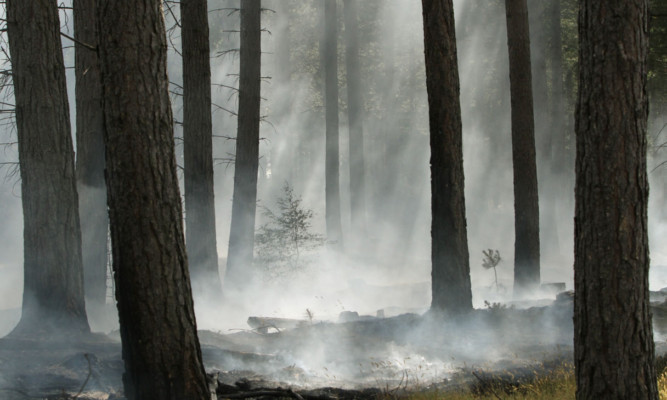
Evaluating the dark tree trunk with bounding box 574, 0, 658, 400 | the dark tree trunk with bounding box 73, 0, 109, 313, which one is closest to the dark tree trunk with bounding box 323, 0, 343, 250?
the dark tree trunk with bounding box 73, 0, 109, 313

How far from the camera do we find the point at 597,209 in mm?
4711

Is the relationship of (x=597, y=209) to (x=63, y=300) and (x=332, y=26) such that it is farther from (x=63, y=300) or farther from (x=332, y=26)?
(x=332, y=26)

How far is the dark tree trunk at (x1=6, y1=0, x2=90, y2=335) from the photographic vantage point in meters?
8.47

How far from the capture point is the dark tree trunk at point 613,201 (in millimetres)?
4613

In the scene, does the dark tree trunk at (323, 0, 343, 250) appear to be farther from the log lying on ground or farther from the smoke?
the log lying on ground

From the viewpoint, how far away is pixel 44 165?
28.1 ft

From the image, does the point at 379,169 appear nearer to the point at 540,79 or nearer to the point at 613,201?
the point at 540,79

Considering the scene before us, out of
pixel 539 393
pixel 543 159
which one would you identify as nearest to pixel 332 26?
pixel 543 159

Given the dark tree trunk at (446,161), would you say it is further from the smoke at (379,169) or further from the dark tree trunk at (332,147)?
the dark tree trunk at (332,147)

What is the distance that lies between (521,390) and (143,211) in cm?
418

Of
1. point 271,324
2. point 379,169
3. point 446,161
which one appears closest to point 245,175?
point 271,324

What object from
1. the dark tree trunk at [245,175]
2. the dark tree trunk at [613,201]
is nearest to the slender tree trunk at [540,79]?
the dark tree trunk at [245,175]

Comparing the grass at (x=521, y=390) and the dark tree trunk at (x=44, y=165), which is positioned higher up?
the dark tree trunk at (x=44, y=165)

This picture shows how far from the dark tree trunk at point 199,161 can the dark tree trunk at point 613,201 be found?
9.17m
